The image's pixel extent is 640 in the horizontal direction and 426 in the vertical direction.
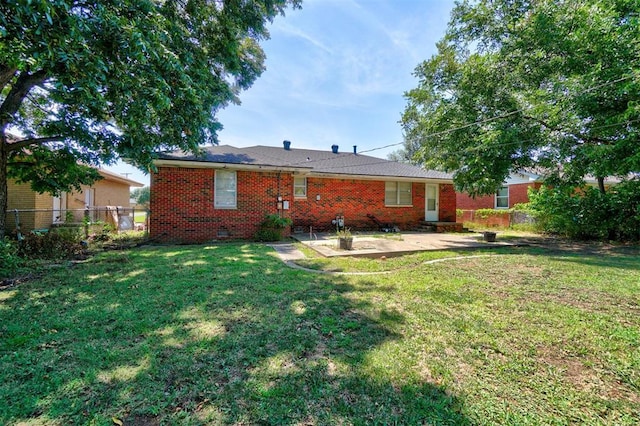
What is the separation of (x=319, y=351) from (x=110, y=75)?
5599 millimetres

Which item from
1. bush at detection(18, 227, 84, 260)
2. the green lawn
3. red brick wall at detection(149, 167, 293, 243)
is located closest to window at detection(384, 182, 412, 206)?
red brick wall at detection(149, 167, 293, 243)

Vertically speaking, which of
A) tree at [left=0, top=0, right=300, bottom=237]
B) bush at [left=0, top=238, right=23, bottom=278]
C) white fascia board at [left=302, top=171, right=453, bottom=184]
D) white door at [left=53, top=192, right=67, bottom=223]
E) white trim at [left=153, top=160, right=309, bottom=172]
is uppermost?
tree at [left=0, top=0, right=300, bottom=237]

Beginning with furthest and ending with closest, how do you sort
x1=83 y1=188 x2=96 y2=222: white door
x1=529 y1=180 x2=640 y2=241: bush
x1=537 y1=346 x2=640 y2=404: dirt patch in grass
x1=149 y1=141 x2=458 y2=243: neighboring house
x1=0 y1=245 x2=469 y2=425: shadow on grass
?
x1=83 y1=188 x2=96 y2=222: white door < x1=529 y1=180 x2=640 y2=241: bush < x1=149 y1=141 x2=458 y2=243: neighboring house < x1=537 y1=346 x2=640 y2=404: dirt patch in grass < x1=0 y1=245 x2=469 y2=425: shadow on grass

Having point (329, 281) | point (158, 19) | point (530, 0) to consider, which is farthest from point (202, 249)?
point (530, 0)

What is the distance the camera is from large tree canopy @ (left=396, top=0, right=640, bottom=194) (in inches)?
331

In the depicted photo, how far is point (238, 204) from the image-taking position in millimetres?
10398

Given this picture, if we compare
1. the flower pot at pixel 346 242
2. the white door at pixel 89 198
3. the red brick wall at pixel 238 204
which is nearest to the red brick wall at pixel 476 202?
the red brick wall at pixel 238 204

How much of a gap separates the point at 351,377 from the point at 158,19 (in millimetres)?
6537

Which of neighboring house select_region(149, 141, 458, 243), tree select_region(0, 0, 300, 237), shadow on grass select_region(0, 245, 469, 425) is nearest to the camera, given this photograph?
shadow on grass select_region(0, 245, 469, 425)

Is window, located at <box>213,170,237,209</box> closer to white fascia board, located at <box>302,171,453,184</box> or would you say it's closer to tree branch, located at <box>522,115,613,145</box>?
white fascia board, located at <box>302,171,453,184</box>

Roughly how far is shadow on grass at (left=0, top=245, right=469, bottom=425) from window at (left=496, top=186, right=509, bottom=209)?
19.8 meters

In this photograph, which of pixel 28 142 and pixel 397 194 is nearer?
pixel 28 142

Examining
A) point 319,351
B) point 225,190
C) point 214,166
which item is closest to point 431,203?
point 225,190

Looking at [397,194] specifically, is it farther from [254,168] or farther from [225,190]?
[225,190]
